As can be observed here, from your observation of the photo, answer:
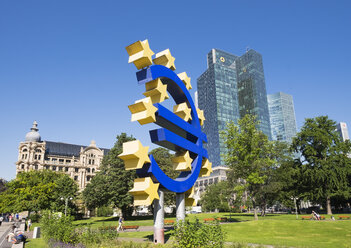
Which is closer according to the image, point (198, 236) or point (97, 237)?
point (198, 236)

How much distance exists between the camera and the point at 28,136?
8838 centimetres

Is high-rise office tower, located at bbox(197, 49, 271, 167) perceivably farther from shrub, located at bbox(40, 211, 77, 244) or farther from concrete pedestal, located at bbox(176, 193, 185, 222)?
shrub, located at bbox(40, 211, 77, 244)

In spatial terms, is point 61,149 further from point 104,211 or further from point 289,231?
point 289,231

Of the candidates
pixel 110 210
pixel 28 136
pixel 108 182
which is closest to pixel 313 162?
pixel 108 182

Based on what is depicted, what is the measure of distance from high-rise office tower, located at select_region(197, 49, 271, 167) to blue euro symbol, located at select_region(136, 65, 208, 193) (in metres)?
130

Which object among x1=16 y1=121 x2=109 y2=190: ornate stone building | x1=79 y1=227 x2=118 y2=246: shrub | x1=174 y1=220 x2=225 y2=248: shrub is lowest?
x1=79 y1=227 x2=118 y2=246: shrub

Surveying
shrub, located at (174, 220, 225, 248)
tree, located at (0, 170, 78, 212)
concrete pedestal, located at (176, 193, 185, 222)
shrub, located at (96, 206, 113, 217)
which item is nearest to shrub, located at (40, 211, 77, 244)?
concrete pedestal, located at (176, 193, 185, 222)

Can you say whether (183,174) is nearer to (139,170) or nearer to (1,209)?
(139,170)

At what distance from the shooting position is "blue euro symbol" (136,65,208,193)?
1507cm

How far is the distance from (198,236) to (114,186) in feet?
116

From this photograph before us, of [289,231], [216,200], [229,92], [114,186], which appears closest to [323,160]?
[289,231]

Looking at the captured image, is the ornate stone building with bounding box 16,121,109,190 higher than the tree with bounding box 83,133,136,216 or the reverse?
higher

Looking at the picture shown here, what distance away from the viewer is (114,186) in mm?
43812

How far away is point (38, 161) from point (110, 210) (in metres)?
34.3
